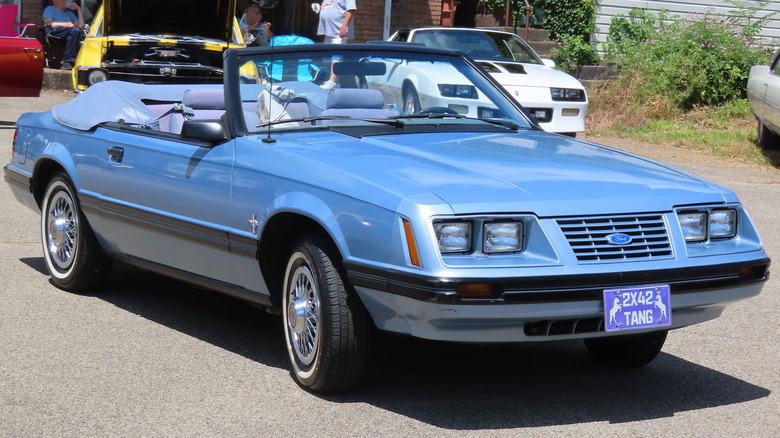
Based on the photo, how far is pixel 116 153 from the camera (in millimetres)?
5816

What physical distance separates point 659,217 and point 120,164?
284cm

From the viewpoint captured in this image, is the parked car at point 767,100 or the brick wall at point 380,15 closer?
the parked car at point 767,100

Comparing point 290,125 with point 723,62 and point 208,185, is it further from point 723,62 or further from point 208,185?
point 723,62

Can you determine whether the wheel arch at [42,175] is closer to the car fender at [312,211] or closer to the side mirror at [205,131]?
the side mirror at [205,131]

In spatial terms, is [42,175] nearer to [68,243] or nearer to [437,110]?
[68,243]

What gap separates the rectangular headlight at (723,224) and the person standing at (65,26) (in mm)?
15534

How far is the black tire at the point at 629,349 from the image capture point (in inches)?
198

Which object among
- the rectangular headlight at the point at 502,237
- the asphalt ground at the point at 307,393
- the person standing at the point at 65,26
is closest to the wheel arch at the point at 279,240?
the asphalt ground at the point at 307,393

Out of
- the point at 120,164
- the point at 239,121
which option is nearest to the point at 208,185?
the point at 239,121

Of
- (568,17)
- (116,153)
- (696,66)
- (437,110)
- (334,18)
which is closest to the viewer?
(437,110)

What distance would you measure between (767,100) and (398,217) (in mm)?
10459

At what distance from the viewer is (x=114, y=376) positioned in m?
4.79

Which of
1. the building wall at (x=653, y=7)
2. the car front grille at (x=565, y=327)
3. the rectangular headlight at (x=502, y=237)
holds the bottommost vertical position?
the car front grille at (x=565, y=327)

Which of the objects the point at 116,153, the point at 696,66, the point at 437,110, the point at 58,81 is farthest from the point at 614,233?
the point at 58,81
